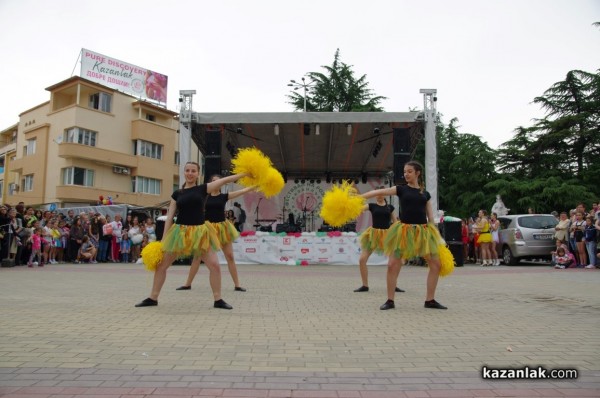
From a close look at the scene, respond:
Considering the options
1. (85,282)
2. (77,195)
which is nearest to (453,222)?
(85,282)

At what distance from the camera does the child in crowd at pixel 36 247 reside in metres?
13.5

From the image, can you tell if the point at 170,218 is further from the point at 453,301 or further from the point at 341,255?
the point at 341,255

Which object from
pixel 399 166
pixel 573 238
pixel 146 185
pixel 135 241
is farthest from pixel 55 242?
pixel 146 185

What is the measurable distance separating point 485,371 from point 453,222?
37.5 ft

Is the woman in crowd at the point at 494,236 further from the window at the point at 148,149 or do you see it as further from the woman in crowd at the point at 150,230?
the window at the point at 148,149

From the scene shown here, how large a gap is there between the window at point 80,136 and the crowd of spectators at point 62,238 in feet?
62.1

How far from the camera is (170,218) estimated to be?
19.9 ft

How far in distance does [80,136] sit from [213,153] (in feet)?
82.4

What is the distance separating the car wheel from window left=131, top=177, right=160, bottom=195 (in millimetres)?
30817

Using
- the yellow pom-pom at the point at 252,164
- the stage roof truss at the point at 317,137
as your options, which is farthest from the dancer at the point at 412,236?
the stage roof truss at the point at 317,137

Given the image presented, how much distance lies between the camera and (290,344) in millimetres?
4145

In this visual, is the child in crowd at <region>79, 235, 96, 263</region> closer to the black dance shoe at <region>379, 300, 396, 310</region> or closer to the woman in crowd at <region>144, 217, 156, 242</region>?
the woman in crowd at <region>144, 217, 156, 242</region>

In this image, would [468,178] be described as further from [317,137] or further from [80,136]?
[80,136]

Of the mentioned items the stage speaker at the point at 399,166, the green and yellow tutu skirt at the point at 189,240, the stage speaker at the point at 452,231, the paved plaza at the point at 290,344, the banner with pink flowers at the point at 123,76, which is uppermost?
the banner with pink flowers at the point at 123,76
